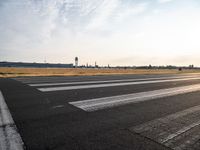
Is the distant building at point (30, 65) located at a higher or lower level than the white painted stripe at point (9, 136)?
higher

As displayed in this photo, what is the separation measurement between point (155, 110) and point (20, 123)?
399 centimetres

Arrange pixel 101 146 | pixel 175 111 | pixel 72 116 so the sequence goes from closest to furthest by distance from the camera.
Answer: pixel 101 146 < pixel 72 116 < pixel 175 111

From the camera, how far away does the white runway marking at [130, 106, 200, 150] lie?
342 cm

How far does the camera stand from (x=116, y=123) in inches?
174

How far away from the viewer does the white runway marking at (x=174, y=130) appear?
3.42 meters

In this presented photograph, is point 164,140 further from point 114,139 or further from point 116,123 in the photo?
point 116,123

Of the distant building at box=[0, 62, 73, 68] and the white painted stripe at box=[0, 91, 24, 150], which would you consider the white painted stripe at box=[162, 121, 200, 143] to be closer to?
the white painted stripe at box=[0, 91, 24, 150]

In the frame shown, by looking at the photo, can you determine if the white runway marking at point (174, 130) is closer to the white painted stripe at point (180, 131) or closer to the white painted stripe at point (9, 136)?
the white painted stripe at point (180, 131)

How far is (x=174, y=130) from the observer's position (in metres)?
4.05

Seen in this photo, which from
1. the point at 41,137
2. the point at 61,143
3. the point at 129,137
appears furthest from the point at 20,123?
the point at 129,137

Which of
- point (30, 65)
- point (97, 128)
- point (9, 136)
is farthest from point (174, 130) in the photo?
point (30, 65)

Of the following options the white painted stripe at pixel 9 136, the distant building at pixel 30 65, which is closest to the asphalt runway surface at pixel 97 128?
the white painted stripe at pixel 9 136

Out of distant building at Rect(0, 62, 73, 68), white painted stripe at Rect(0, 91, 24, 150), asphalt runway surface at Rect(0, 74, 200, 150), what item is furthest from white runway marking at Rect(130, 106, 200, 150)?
distant building at Rect(0, 62, 73, 68)

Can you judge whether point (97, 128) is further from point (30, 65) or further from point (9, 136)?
point (30, 65)
